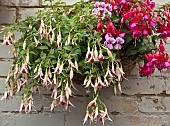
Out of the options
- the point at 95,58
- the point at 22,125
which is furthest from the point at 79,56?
the point at 22,125

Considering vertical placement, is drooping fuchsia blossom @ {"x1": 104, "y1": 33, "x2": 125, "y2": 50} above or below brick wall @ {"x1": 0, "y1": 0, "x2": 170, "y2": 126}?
above

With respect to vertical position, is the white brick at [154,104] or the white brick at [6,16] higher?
the white brick at [6,16]

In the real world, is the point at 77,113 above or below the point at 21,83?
below

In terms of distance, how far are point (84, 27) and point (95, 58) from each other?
20 centimetres

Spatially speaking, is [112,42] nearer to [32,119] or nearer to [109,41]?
[109,41]

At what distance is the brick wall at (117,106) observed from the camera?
1785 millimetres

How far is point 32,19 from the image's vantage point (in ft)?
5.14

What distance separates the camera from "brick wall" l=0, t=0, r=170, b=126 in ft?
5.86

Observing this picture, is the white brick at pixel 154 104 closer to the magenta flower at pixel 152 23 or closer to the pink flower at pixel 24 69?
the magenta flower at pixel 152 23

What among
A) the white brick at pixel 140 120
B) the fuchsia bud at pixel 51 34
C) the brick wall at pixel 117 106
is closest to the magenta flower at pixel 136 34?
the fuchsia bud at pixel 51 34

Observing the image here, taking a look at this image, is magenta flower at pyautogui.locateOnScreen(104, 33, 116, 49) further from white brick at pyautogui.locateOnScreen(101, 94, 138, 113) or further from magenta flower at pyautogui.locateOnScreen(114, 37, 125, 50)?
white brick at pyautogui.locateOnScreen(101, 94, 138, 113)

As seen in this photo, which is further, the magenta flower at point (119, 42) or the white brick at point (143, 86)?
the white brick at point (143, 86)

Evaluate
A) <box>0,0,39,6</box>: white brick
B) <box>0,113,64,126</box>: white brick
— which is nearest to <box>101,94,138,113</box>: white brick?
<box>0,113,64,126</box>: white brick

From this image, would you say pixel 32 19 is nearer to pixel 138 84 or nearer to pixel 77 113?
pixel 77 113
